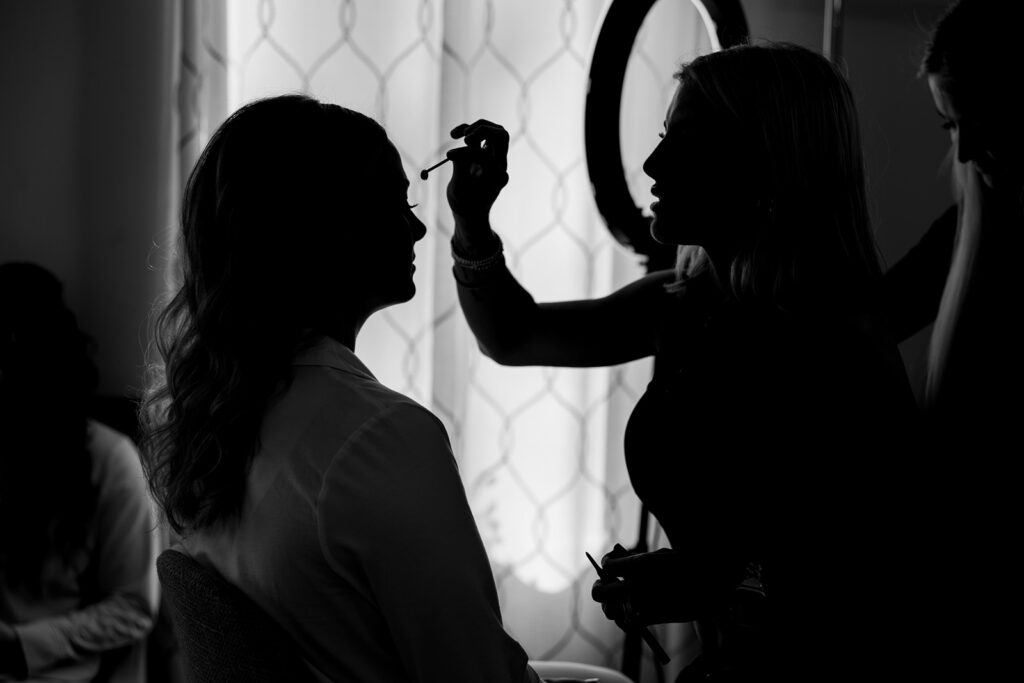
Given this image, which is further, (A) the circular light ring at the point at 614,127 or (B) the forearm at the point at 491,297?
(A) the circular light ring at the point at 614,127

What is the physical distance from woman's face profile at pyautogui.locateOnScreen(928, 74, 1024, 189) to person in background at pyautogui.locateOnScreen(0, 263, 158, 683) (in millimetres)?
1396

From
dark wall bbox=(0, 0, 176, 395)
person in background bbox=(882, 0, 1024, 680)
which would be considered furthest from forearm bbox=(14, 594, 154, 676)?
person in background bbox=(882, 0, 1024, 680)

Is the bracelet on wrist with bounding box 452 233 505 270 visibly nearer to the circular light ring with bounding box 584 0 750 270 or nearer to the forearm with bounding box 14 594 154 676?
the circular light ring with bounding box 584 0 750 270

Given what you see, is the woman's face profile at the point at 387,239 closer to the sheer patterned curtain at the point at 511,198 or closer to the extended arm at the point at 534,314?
the extended arm at the point at 534,314

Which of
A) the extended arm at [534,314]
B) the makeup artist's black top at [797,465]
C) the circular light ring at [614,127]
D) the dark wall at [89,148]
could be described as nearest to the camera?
the makeup artist's black top at [797,465]

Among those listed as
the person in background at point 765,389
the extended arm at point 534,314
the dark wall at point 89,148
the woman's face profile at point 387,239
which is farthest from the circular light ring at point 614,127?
the dark wall at point 89,148

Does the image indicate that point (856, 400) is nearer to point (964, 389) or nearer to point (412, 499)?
point (964, 389)

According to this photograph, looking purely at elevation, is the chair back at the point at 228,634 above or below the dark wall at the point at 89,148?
below

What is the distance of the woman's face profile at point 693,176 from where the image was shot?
1.03m

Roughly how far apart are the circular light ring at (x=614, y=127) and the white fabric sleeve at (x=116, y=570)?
3.07ft

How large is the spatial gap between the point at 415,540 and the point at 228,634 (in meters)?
0.15

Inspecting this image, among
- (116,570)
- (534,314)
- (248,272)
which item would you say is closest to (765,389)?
(534,314)

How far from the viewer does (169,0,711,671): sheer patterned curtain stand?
1806 mm

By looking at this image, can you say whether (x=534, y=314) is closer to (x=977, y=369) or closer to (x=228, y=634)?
(x=977, y=369)
